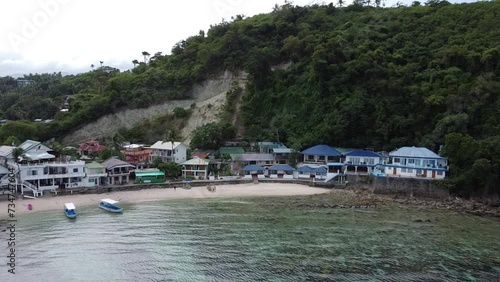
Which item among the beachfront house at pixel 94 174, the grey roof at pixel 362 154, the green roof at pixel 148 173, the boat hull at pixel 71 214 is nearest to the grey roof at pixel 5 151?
the beachfront house at pixel 94 174

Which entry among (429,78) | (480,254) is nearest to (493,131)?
(429,78)

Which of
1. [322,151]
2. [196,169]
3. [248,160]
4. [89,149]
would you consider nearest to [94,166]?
[196,169]

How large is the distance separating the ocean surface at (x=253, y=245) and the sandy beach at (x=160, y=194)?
242 cm

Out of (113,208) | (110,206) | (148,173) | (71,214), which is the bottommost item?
(71,214)

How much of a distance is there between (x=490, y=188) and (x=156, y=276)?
3289cm

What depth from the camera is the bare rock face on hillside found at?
63.7 m

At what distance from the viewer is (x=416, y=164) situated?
144ft

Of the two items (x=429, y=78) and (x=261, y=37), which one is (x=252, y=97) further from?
(x=429, y=78)

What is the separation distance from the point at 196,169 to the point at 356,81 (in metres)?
26.5

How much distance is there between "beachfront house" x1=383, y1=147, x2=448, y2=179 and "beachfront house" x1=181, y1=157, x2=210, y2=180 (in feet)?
68.1

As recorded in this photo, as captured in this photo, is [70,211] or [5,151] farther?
[5,151]

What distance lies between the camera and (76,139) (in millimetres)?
63562

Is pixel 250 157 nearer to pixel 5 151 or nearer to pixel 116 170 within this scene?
A: pixel 116 170

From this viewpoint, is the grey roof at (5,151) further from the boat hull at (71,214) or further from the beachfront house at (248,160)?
the beachfront house at (248,160)
